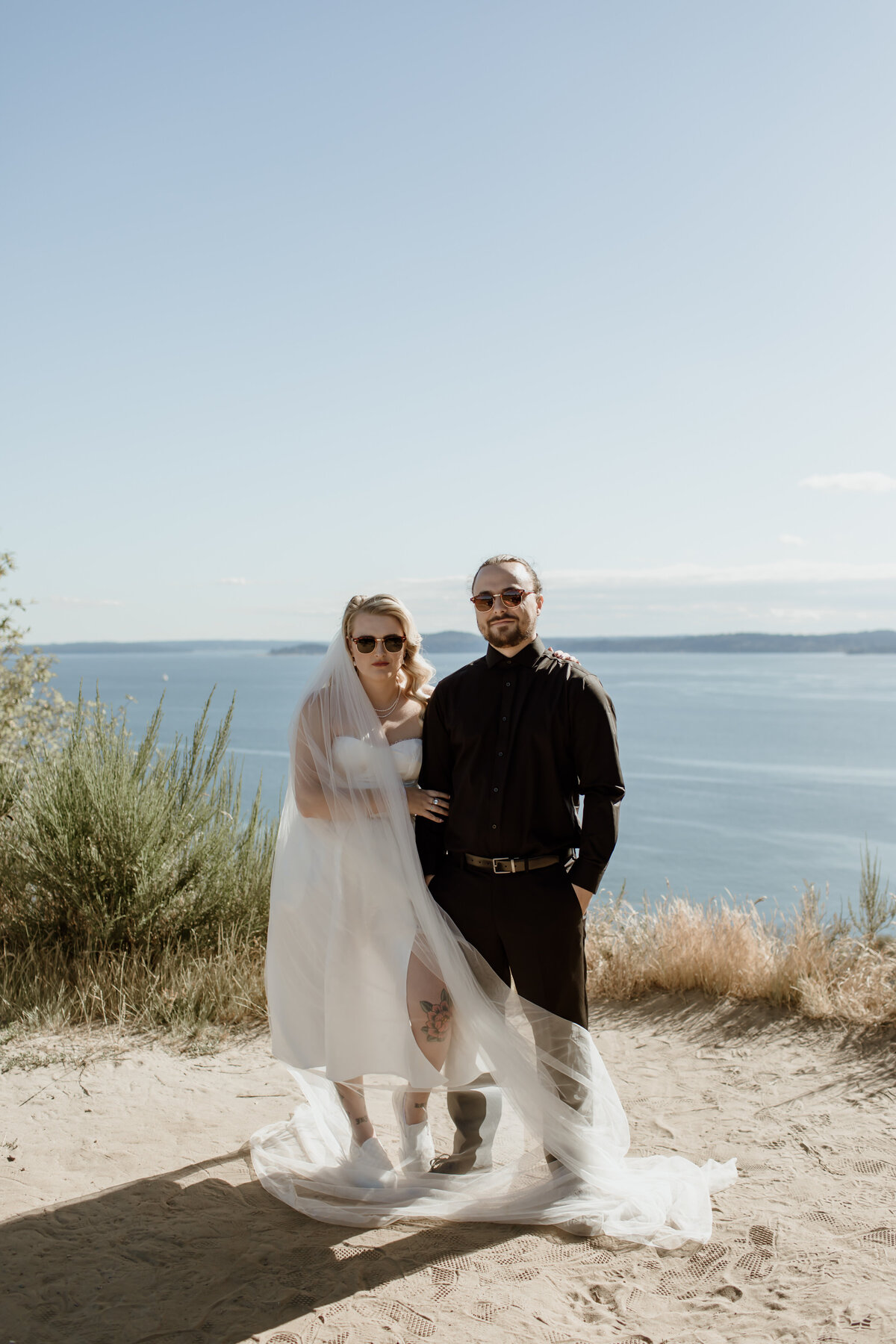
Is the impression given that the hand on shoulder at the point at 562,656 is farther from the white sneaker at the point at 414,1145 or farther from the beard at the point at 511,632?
the white sneaker at the point at 414,1145

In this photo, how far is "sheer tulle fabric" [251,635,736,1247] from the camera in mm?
3180

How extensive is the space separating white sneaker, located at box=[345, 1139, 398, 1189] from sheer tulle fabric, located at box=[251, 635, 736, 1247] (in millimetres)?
24

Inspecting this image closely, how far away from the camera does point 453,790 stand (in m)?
3.39

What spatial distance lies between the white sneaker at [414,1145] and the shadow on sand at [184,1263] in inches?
9.4

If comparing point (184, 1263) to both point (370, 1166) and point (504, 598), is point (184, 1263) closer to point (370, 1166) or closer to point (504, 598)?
point (370, 1166)

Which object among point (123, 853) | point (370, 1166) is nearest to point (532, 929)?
point (370, 1166)

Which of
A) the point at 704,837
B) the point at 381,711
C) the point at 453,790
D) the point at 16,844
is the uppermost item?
the point at 381,711

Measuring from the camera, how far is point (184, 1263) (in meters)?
2.95

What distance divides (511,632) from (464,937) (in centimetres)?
107

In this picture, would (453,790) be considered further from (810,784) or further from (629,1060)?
(810,784)

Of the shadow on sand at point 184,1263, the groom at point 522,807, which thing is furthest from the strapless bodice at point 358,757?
the shadow on sand at point 184,1263

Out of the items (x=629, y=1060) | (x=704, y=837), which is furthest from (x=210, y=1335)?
(x=704, y=837)

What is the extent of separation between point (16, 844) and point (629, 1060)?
3727mm

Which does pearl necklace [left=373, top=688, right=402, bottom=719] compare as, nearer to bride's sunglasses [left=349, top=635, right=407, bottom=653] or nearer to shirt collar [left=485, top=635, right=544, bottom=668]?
bride's sunglasses [left=349, top=635, right=407, bottom=653]
